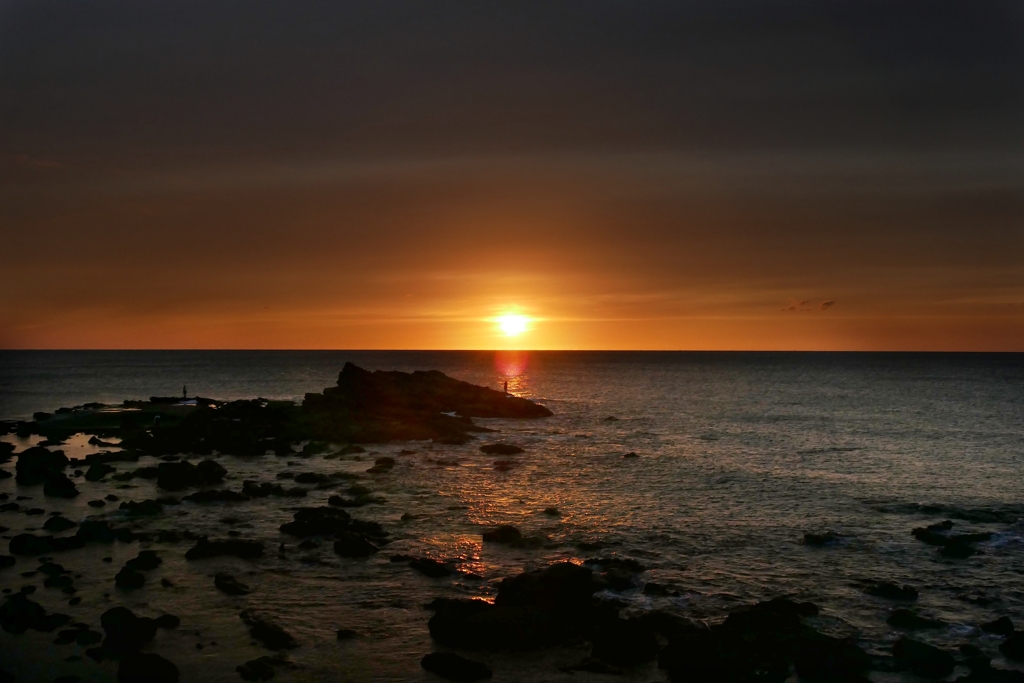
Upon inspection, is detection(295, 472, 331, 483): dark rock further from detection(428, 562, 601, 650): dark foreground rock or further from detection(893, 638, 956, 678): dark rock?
detection(893, 638, 956, 678): dark rock

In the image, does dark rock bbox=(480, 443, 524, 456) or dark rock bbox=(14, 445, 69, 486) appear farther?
dark rock bbox=(480, 443, 524, 456)

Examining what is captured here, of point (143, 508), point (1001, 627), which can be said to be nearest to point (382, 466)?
point (143, 508)

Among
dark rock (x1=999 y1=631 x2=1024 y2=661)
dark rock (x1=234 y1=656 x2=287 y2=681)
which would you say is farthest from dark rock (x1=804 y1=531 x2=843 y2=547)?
dark rock (x1=234 y1=656 x2=287 y2=681)

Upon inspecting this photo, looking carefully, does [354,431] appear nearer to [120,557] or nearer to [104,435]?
[104,435]

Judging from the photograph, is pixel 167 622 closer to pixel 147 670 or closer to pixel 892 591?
pixel 147 670

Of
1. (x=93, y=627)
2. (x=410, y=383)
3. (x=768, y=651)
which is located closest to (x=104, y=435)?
(x=410, y=383)

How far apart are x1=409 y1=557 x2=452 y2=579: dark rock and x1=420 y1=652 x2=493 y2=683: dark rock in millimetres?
7797

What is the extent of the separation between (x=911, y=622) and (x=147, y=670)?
2267 centimetres

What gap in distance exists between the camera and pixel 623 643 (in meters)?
21.4

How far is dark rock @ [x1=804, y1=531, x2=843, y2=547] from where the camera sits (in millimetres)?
34525

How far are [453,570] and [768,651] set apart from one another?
1227cm

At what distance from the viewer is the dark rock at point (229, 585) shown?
26281 mm

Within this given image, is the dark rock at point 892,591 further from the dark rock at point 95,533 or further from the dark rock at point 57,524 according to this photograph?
the dark rock at point 57,524

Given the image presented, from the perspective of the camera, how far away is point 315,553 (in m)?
31.4
